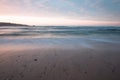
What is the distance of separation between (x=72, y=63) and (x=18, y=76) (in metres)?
2.26

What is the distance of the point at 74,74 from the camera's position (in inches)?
178

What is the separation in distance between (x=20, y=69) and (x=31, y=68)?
39 centimetres

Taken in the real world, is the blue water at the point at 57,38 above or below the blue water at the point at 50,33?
above

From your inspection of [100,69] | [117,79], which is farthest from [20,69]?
[117,79]

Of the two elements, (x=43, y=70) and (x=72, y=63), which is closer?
(x=43, y=70)

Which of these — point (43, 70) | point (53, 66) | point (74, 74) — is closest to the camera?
point (74, 74)

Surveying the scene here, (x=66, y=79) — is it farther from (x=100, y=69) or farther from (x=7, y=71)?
(x=7, y=71)

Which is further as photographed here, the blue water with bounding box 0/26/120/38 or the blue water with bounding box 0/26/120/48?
the blue water with bounding box 0/26/120/38

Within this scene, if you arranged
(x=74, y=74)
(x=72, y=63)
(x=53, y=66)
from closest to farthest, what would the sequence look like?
(x=74, y=74), (x=53, y=66), (x=72, y=63)

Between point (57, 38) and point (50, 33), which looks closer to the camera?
point (57, 38)

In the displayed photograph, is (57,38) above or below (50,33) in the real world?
above

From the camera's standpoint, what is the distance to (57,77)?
4.29m

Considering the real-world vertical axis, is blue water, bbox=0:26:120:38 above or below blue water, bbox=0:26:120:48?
below

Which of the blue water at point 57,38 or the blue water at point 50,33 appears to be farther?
the blue water at point 50,33
